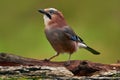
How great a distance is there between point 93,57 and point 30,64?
6048 millimetres

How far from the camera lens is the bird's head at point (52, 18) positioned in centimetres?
1241

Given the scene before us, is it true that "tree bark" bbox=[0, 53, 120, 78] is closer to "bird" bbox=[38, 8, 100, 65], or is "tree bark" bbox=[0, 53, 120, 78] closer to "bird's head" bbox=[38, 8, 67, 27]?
"bird" bbox=[38, 8, 100, 65]

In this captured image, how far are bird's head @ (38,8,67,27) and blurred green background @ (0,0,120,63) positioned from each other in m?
4.20

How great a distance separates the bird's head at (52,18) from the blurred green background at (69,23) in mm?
4195

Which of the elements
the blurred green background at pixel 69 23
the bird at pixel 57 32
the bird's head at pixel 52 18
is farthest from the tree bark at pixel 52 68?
the blurred green background at pixel 69 23

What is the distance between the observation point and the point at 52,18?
12.4m

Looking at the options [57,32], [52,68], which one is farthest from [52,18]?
[52,68]

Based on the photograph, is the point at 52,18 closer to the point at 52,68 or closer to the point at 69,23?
the point at 52,68

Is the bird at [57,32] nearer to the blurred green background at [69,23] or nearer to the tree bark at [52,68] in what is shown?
the tree bark at [52,68]

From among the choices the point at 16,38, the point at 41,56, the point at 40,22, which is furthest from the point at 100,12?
the point at 41,56

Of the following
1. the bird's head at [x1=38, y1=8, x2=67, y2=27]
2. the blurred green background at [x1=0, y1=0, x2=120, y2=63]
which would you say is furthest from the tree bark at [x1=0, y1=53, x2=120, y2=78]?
the blurred green background at [x1=0, y1=0, x2=120, y2=63]

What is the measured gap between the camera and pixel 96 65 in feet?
37.4

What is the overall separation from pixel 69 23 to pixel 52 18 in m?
8.46

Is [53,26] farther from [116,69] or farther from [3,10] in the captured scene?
[3,10]
